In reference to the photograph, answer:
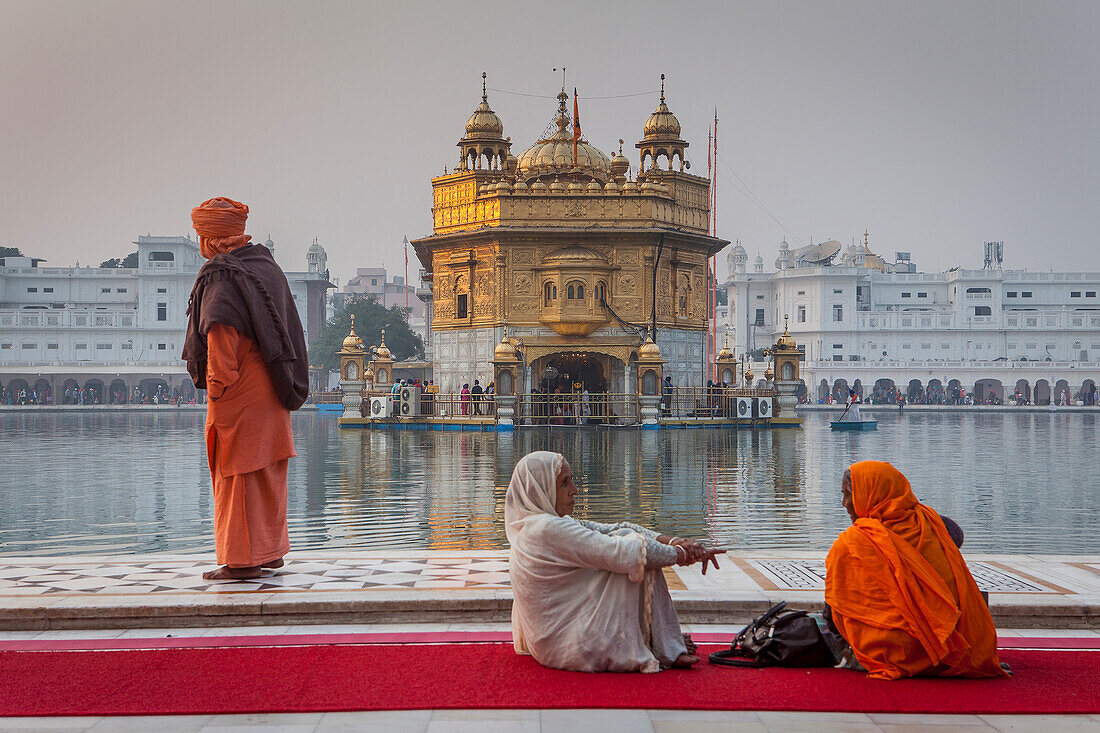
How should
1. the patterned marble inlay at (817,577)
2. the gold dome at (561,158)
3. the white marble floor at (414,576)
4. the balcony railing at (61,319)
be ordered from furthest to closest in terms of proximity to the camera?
the balcony railing at (61,319)
the gold dome at (561,158)
the patterned marble inlay at (817,577)
the white marble floor at (414,576)

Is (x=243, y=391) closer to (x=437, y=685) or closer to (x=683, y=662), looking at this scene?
(x=437, y=685)

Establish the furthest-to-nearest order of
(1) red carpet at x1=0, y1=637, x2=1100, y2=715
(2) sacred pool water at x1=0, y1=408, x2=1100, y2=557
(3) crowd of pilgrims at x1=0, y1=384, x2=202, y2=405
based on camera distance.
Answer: (3) crowd of pilgrims at x1=0, y1=384, x2=202, y2=405 < (2) sacred pool water at x1=0, y1=408, x2=1100, y2=557 < (1) red carpet at x1=0, y1=637, x2=1100, y2=715

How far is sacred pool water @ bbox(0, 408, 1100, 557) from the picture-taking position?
9.03m

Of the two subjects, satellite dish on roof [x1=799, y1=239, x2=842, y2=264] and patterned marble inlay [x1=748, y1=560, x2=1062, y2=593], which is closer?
patterned marble inlay [x1=748, y1=560, x2=1062, y2=593]

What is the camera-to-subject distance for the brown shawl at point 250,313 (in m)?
5.79

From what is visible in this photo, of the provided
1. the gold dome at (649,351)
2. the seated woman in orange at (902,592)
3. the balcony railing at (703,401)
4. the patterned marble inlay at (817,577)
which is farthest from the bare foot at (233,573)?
the balcony railing at (703,401)

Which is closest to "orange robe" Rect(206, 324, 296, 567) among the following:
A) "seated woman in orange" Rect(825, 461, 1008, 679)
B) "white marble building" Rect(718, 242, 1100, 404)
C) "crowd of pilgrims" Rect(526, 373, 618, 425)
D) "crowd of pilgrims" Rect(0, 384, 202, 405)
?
"seated woman in orange" Rect(825, 461, 1008, 679)

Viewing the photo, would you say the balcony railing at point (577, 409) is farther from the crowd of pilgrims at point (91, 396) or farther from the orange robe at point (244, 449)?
the crowd of pilgrims at point (91, 396)

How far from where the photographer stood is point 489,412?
30922 mm

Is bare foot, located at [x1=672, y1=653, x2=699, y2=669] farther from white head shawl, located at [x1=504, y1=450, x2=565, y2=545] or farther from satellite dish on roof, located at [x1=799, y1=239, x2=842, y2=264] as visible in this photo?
satellite dish on roof, located at [x1=799, y1=239, x2=842, y2=264]

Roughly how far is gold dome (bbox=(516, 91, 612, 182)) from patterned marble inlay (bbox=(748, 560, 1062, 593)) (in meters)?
32.1

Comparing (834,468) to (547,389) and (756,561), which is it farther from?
(547,389)

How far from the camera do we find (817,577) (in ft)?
20.1

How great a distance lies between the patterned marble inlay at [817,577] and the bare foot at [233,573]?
9.34ft
